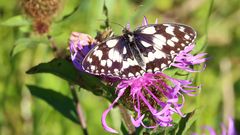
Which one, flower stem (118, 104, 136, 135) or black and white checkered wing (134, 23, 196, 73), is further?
flower stem (118, 104, 136, 135)

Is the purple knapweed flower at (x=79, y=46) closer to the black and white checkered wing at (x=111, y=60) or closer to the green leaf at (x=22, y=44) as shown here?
the black and white checkered wing at (x=111, y=60)

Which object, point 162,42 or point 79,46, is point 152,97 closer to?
point 162,42

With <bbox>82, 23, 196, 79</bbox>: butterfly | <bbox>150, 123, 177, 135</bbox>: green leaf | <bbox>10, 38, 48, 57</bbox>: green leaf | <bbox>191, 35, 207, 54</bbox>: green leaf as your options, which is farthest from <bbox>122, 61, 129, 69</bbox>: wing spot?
<bbox>10, 38, 48, 57</bbox>: green leaf

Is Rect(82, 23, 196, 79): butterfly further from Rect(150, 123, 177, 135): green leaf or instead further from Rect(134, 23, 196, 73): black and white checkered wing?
Rect(150, 123, 177, 135): green leaf

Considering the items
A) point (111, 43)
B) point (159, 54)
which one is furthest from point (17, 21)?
point (159, 54)

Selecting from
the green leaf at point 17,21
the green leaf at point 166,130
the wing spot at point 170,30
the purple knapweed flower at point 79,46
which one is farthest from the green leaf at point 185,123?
the green leaf at point 17,21

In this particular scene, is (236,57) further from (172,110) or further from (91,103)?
(172,110)

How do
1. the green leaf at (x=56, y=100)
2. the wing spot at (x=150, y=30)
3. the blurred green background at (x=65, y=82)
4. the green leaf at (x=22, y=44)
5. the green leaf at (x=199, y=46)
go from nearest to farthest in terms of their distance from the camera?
1. the wing spot at (x=150, y=30)
2. the green leaf at (x=199, y=46)
3. the green leaf at (x=22, y=44)
4. the green leaf at (x=56, y=100)
5. the blurred green background at (x=65, y=82)
